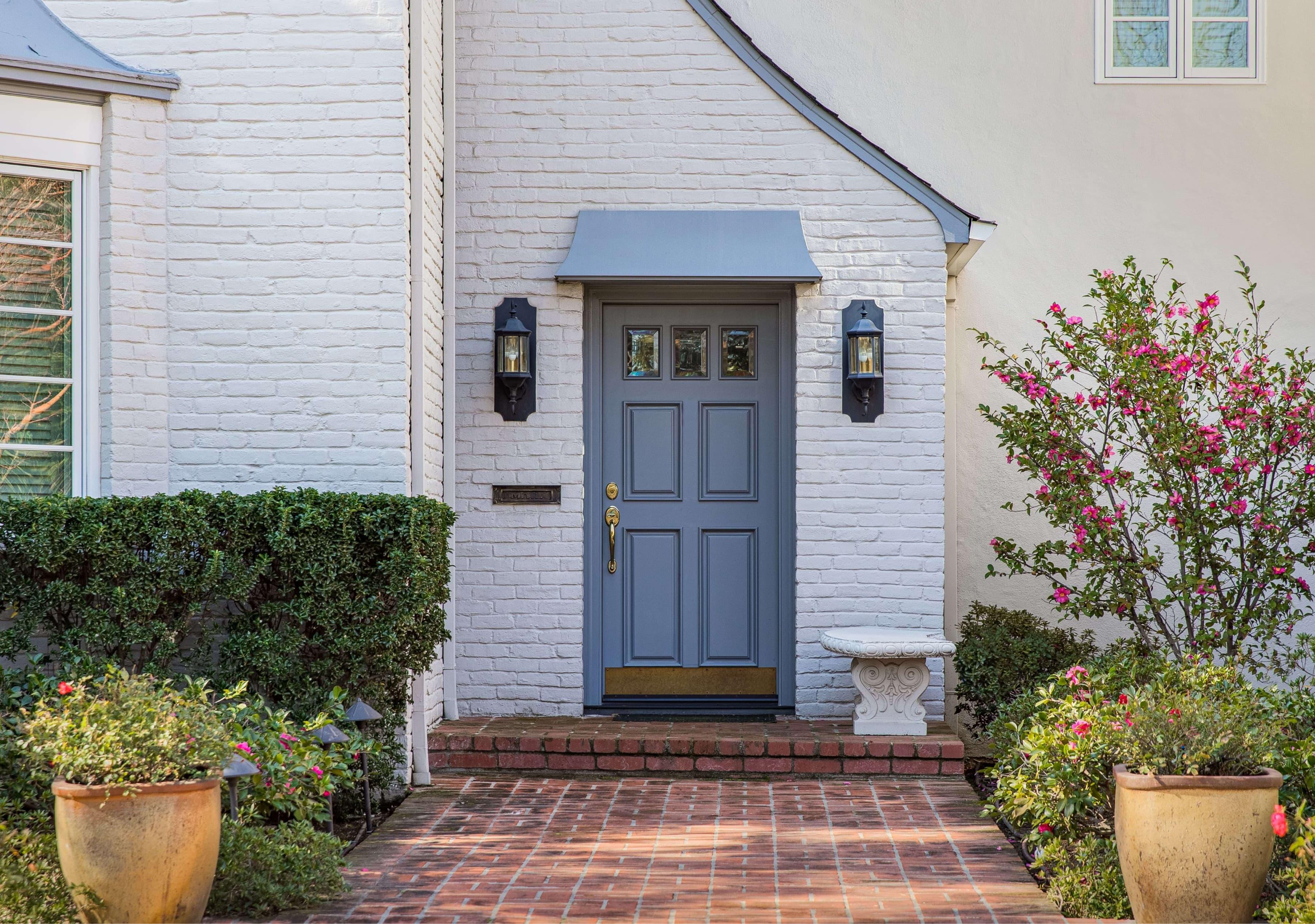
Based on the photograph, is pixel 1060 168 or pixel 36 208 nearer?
pixel 36 208

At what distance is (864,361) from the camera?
20.8 feet

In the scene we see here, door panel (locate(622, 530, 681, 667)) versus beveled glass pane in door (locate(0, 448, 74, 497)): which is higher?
beveled glass pane in door (locate(0, 448, 74, 497))

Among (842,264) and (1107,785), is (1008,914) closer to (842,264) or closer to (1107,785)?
(1107,785)

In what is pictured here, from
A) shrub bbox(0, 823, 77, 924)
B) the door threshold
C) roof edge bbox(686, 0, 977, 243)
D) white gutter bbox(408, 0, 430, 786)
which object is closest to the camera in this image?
shrub bbox(0, 823, 77, 924)

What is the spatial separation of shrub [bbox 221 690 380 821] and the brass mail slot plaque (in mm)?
1876

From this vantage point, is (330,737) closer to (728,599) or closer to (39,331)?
(39,331)

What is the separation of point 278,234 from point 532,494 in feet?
6.23

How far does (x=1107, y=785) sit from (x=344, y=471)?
3.37 meters

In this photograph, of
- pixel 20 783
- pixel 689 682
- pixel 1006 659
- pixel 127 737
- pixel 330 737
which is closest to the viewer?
pixel 127 737

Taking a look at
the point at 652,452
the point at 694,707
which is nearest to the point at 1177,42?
the point at 652,452

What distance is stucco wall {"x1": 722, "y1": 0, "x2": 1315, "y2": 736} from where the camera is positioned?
732cm

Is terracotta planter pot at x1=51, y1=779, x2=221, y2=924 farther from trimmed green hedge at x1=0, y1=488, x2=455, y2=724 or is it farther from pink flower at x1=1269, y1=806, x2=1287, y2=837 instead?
pink flower at x1=1269, y1=806, x2=1287, y2=837

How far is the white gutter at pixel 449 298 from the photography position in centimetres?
633

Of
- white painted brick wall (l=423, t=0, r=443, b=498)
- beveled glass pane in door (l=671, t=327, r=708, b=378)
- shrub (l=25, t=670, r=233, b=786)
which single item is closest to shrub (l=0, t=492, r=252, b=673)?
shrub (l=25, t=670, r=233, b=786)
